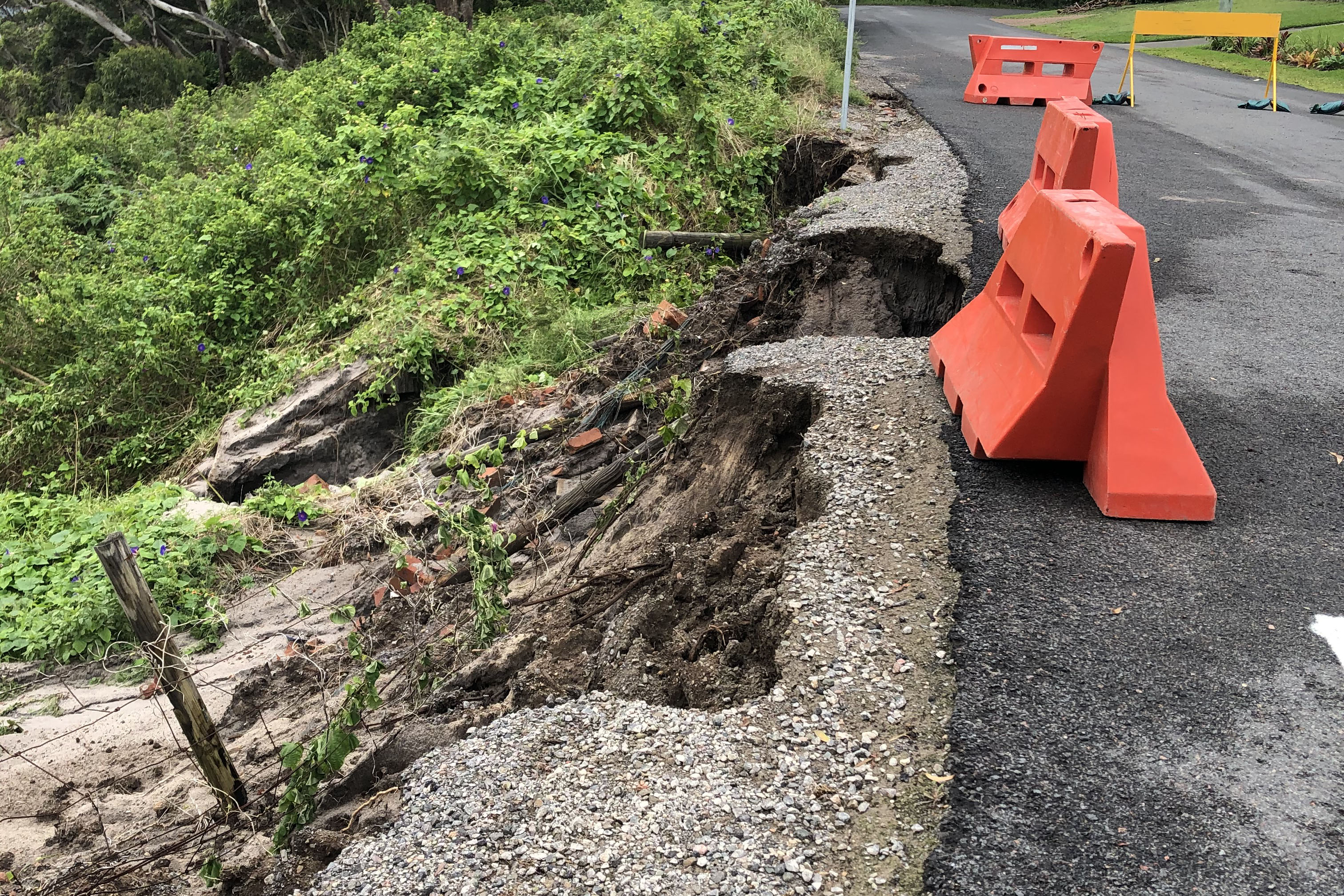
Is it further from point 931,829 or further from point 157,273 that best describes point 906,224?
point 157,273

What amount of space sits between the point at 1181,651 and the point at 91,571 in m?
6.77

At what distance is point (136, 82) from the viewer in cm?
2309

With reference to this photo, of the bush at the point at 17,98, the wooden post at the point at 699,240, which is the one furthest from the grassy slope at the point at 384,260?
the bush at the point at 17,98

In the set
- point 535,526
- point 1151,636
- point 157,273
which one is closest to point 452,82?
point 157,273

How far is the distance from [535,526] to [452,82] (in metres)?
8.15

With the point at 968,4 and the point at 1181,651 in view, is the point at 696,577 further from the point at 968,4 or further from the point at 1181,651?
the point at 968,4

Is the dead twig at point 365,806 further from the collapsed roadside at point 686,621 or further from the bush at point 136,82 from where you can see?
the bush at point 136,82

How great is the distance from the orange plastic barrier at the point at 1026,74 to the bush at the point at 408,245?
78.3 inches

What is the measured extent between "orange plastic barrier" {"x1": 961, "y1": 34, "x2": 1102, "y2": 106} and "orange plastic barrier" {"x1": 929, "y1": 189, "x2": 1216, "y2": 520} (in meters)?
9.27

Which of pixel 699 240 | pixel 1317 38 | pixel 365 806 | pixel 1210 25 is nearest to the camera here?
pixel 365 806

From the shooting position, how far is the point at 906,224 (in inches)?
289

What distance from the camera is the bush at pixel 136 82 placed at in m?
23.0

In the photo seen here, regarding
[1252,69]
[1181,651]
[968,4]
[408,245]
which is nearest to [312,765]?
[1181,651]

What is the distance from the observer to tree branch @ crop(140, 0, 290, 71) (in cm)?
2266
